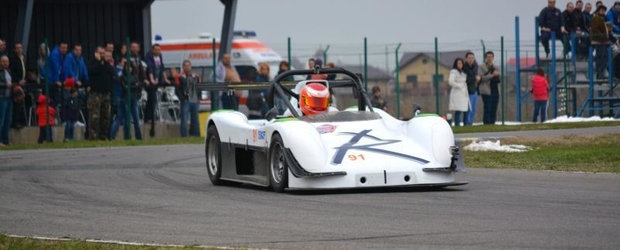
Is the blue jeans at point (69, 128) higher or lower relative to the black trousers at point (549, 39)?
lower

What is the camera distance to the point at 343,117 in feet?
47.5

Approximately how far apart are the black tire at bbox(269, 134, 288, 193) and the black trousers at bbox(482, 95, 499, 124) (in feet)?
56.4

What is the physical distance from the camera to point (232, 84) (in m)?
16.3

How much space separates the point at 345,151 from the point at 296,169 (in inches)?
20.6

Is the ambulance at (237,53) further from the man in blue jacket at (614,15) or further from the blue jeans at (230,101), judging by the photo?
the man in blue jacket at (614,15)

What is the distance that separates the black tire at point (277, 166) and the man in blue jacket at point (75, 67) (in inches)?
551

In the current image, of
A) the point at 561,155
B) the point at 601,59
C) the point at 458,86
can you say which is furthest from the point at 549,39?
the point at 561,155

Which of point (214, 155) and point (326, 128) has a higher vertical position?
point (326, 128)

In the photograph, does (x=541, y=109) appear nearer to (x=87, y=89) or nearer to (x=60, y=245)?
(x=87, y=89)

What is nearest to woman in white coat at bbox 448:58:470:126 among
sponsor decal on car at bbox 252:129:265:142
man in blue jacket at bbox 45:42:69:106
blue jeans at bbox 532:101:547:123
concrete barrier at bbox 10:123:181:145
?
blue jeans at bbox 532:101:547:123

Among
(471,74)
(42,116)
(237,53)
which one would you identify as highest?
(237,53)

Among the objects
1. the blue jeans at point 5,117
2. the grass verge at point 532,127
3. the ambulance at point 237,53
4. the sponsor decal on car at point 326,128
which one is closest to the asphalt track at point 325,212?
the sponsor decal on car at point 326,128

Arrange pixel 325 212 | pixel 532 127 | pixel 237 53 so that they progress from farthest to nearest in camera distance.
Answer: pixel 237 53 < pixel 532 127 < pixel 325 212

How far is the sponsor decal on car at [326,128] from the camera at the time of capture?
13883 mm
